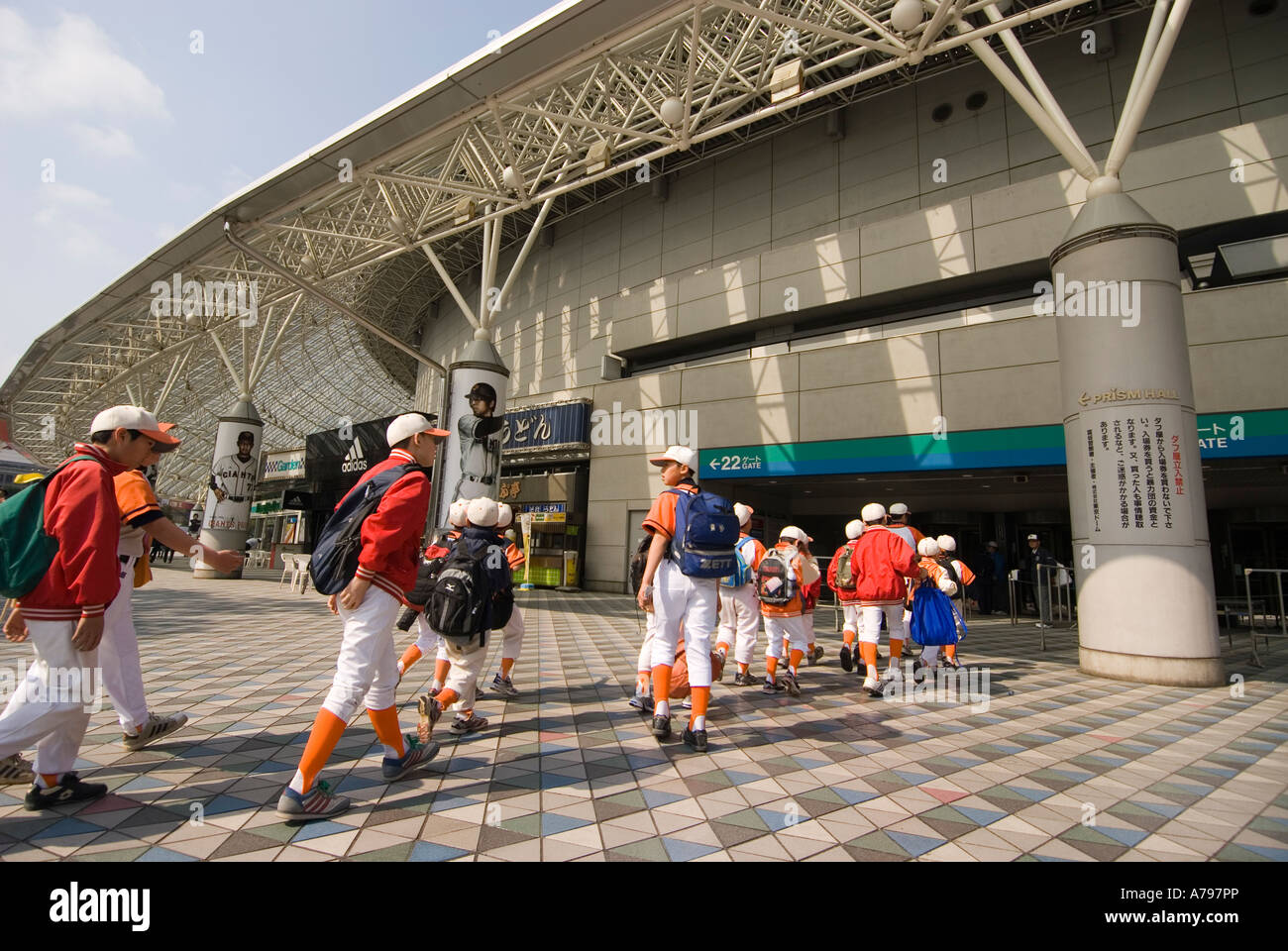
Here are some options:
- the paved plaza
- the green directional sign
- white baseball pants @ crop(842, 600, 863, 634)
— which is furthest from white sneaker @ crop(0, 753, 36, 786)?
the green directional sign

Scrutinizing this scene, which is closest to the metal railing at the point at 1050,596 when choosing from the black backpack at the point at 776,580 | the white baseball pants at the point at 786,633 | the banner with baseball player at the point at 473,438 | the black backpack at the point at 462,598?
the white baseball pants at the point at 786,633

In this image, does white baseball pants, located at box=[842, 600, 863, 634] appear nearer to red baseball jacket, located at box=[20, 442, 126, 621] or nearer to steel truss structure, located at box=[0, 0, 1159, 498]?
red baseball jacket, located at box=[20, 442, 126, 621]

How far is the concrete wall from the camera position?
1202 cm

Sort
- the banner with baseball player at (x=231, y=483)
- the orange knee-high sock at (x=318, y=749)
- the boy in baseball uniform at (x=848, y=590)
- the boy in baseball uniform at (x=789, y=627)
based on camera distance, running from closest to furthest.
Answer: the orange knee-high sock at (x=318, y=749) → the boy in baseball uniform at (x=789, y=627) → the boy in baseball uniform at (x=848, y=590) → the banner with baseball player at (x=231, y=483)

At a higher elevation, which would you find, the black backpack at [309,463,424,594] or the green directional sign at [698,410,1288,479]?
the green directional sign at [698,410,1288,479]

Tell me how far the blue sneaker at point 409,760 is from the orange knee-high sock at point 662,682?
1.45 meters

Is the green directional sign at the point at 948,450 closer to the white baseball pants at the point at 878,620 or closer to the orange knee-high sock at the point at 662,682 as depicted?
the white baseball pants at the point at 878,620

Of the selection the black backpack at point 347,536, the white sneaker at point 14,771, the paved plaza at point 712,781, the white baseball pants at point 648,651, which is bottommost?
the paved plaza at point 712,781

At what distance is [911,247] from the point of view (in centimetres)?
1509

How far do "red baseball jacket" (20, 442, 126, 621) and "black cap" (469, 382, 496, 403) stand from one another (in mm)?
10722

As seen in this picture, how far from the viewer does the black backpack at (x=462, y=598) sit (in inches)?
155

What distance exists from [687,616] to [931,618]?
343 centimetres

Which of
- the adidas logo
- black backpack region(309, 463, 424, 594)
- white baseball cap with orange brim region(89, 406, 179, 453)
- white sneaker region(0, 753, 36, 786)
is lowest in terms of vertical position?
white sneaker region(0, 753, 36, 786)
